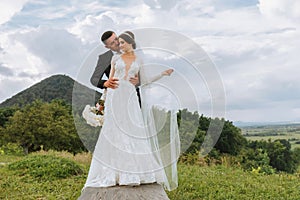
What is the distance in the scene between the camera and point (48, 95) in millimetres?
26344

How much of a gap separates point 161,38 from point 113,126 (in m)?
1.13

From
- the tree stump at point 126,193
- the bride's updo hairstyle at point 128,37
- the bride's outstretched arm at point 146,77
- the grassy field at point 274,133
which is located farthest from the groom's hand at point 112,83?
the grassy field at point 274,133

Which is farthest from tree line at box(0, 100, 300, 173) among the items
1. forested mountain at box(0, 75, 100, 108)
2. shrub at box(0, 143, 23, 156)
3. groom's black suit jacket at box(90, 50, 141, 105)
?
groom's black suit jacket at box(90, 50, 141, 105)

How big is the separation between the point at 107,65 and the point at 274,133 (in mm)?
14270

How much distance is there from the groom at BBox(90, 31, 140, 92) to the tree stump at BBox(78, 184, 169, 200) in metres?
1.09

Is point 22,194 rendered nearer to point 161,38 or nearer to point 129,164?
point 129,164

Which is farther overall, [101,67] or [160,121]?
[160,121]

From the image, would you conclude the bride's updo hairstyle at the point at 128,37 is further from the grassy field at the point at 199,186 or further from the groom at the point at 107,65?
the grassy field at the point at 199,186

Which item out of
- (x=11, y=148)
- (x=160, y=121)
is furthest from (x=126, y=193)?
(x=11, y=148)

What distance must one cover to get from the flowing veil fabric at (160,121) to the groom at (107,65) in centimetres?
14

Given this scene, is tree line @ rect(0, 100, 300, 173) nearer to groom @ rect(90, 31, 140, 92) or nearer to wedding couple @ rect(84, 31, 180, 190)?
wedding couple @ rect(84, 31, 180, 190)

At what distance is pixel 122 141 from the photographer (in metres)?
4.73

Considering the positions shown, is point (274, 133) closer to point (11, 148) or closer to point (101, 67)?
point (11, 148)

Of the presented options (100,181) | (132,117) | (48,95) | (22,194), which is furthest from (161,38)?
(48,95)
